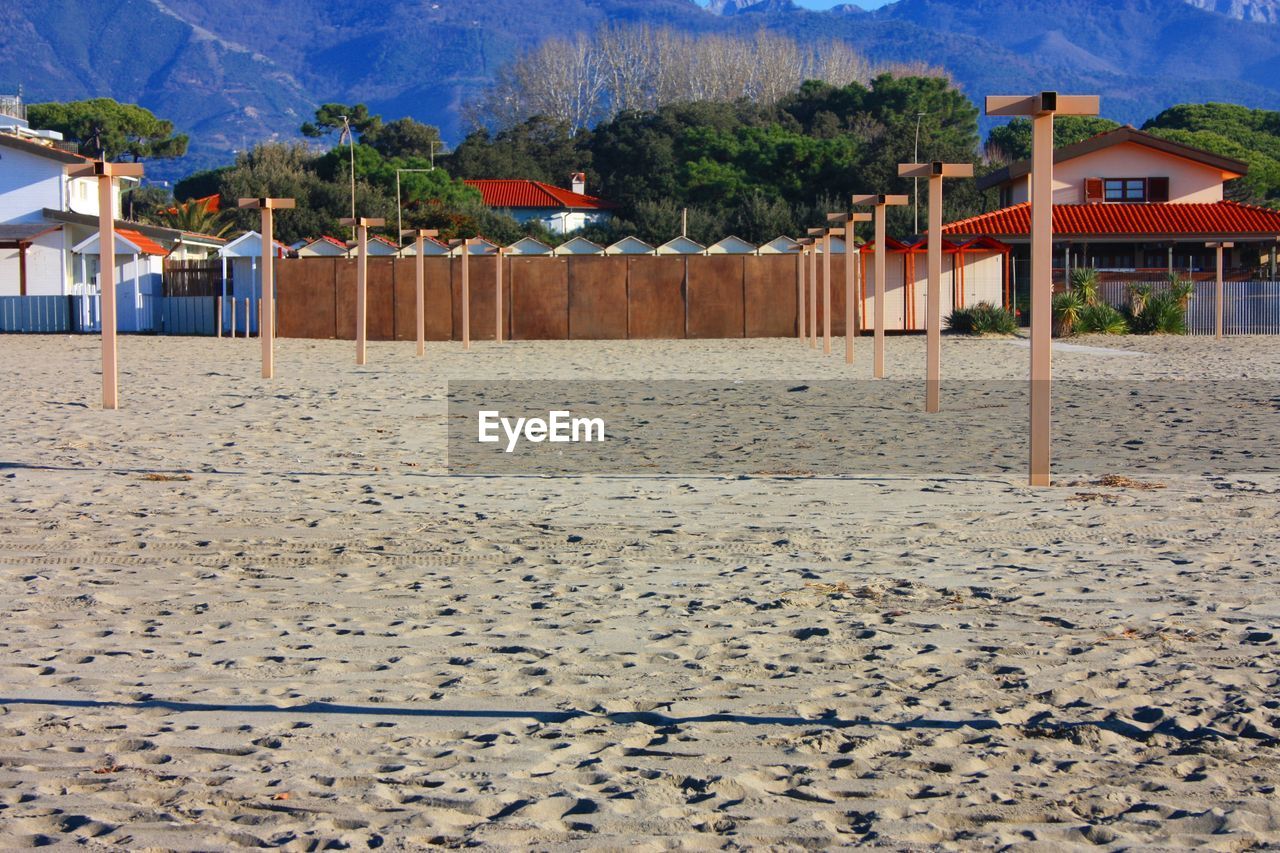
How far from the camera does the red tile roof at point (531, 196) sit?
7925 centimetres

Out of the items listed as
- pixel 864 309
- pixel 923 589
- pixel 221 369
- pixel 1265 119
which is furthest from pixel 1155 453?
pixel 1265 119

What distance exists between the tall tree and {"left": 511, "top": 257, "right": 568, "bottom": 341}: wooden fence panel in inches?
2257

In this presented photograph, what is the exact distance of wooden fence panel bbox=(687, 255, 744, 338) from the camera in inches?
1453

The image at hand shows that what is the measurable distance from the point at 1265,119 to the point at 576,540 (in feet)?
307

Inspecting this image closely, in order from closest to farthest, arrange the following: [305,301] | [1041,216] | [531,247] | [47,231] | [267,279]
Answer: [1041,216], [267,279], [305,301], [531,247], [47,231]

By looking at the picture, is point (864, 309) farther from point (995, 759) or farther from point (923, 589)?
point (995, 759)

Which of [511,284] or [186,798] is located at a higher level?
[511,284]

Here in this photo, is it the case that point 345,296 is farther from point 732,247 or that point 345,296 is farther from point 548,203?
point 548,203

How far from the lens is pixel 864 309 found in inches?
1492

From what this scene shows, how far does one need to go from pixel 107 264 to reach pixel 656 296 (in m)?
21.3

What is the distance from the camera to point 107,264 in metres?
16.9

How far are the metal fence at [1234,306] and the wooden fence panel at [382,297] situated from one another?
18.6 m

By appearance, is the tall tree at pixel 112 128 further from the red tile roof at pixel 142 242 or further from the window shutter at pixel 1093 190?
the window shutter at pixel 1093 190

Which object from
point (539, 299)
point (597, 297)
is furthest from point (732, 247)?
point (539, 299)
